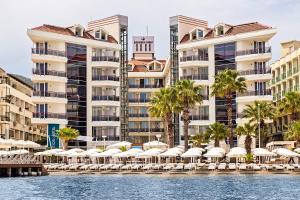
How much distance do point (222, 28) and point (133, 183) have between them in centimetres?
5505

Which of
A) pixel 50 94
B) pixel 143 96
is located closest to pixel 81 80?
pixel 50 94

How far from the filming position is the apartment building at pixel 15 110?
11050 centimetres

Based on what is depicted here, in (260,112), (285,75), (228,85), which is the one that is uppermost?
(285,75)

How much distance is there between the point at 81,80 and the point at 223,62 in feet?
86.6

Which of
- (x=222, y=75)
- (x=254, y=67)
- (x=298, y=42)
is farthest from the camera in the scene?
(x=298, y=42)

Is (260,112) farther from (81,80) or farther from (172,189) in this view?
(172,189)

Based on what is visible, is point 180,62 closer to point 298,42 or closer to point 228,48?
point 228,48

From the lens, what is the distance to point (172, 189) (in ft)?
182

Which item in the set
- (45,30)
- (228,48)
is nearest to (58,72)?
(45,30)

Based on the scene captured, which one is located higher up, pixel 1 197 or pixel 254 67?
pixel 254 67

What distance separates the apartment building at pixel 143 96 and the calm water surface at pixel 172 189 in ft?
181

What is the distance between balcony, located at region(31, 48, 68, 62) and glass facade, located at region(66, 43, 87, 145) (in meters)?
3.08

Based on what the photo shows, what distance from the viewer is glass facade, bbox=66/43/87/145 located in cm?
11069

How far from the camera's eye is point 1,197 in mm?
49656
